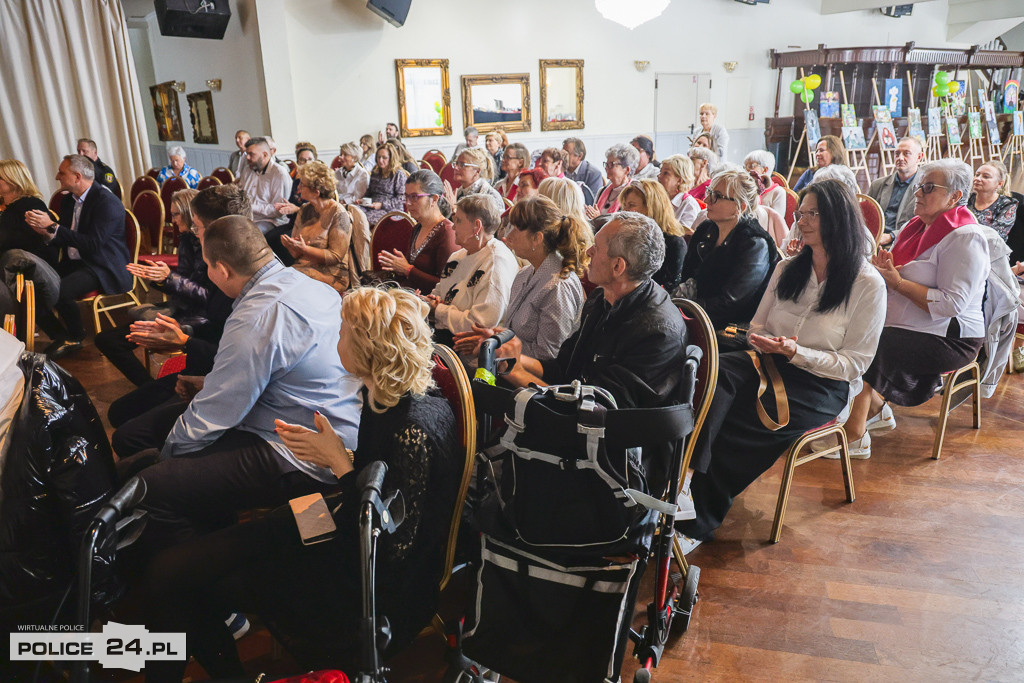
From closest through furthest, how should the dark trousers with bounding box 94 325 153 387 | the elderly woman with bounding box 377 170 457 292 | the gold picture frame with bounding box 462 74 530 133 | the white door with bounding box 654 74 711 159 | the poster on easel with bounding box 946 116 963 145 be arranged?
the dark trousers with bounding box 94 325 153 387 < the elderly woman with bounding box 377 170 457 292 < the gold picture frame with bounding box 462 74 530 133 < the poster on easel with bounding box 946 116 963 145 < the white door with bounding box 654 74 711 159

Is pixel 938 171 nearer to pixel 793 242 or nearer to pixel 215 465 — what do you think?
pixel 793 242

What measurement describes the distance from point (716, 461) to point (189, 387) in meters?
1.89

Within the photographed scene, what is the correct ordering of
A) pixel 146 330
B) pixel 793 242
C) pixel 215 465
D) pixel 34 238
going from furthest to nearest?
pixel 34 238, pixel 793 242, pixel 146 330, pixel 215 465

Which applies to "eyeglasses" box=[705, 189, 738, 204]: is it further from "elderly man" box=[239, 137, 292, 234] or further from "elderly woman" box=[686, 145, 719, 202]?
"elderly man" box=[239, 137, 292, 234]

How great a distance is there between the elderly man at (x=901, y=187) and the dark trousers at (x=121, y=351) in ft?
15.6

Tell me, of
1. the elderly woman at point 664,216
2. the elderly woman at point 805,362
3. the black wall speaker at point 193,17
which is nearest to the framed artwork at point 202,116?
the black wall speaker at point 193,17

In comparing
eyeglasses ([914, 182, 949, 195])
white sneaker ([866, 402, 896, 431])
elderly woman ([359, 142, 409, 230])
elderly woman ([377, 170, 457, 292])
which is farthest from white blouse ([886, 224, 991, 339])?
elderly woman ([359, 142, 409, 230])

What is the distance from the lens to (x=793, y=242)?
335cm

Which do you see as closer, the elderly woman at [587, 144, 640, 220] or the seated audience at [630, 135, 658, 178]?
the elderly woman at [587, 144, 640, 220]

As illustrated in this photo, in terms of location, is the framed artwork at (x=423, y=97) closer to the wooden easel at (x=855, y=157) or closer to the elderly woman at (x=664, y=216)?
the wooden easel at (x=855, y=157)

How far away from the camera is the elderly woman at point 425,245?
11.6ft

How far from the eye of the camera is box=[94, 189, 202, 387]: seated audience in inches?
126

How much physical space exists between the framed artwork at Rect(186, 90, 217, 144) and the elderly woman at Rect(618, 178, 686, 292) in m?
10.1

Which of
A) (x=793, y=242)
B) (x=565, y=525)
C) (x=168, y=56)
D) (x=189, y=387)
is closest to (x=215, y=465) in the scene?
(x=189, y=387)
